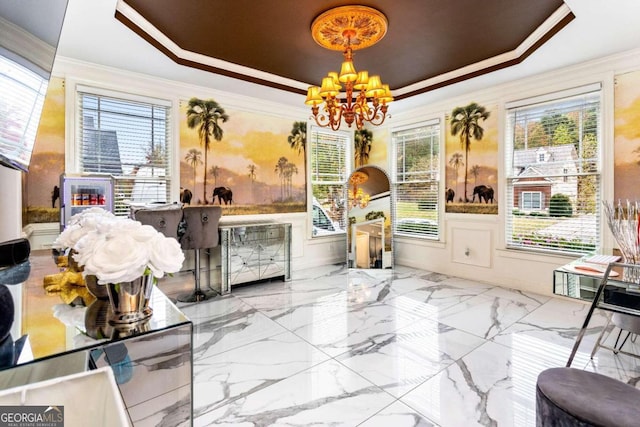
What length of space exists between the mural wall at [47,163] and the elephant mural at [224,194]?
5.60ft

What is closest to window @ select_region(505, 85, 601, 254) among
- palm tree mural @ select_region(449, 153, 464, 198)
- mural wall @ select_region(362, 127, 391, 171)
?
palm tree mural @ select_region(449, 153, 464, 198)

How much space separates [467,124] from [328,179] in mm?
2476

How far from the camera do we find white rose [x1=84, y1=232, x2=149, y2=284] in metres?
0.83

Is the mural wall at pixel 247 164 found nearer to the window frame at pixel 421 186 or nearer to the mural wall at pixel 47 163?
the mural wall at pixel 47 163

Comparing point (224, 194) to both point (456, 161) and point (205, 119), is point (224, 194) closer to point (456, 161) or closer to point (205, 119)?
point (205, 119)

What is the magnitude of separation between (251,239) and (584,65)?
15.1 ft

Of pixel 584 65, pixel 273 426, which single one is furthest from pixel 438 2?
pixel 273 426

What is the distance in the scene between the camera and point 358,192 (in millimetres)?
5645

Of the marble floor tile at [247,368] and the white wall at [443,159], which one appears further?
the white wall at [443,159]

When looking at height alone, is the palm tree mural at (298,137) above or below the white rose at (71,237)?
above

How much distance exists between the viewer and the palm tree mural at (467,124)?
4.47 meters

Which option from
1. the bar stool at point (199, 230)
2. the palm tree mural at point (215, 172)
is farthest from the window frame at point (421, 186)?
the bar stool at point (199, 230)

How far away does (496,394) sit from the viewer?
1971 millimetres

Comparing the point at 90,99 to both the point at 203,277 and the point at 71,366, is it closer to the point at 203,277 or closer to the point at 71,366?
the point at 203,277
